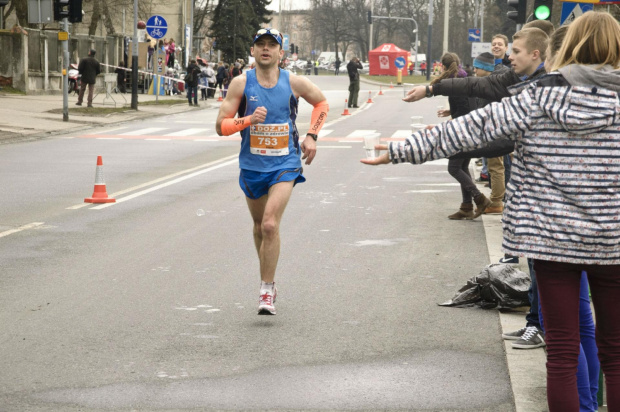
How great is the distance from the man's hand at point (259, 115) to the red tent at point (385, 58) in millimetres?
85011

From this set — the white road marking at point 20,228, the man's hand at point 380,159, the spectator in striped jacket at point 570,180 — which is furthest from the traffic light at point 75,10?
the spectator in striped jacket at point 570,180

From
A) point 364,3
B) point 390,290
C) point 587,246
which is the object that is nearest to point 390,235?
point 390,290

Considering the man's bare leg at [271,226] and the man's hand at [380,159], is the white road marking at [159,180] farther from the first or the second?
the man's hand at [380,159]

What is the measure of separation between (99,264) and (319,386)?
3.94m

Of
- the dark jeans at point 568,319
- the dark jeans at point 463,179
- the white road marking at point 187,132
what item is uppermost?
the dark jeans at point 568,319

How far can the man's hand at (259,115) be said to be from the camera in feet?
21.1

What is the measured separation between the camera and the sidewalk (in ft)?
80.5

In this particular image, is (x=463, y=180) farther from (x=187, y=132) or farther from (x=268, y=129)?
(x=187, y=132)

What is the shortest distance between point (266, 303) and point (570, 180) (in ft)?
10.9

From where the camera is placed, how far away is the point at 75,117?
29.7 m

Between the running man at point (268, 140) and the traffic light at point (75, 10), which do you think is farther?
the traffic light at point (75, 10)

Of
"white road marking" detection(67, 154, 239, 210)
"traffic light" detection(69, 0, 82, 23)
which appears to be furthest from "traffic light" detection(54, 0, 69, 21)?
"white road marking" detection(67, 154, 239, 210)

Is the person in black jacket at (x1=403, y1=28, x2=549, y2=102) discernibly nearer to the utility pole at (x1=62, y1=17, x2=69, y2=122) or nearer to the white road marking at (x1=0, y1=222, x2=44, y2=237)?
the white road marking at (x1=0, y1=222, x2=44, y2=237)

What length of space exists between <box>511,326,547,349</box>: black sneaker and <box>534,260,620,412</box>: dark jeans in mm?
1990
